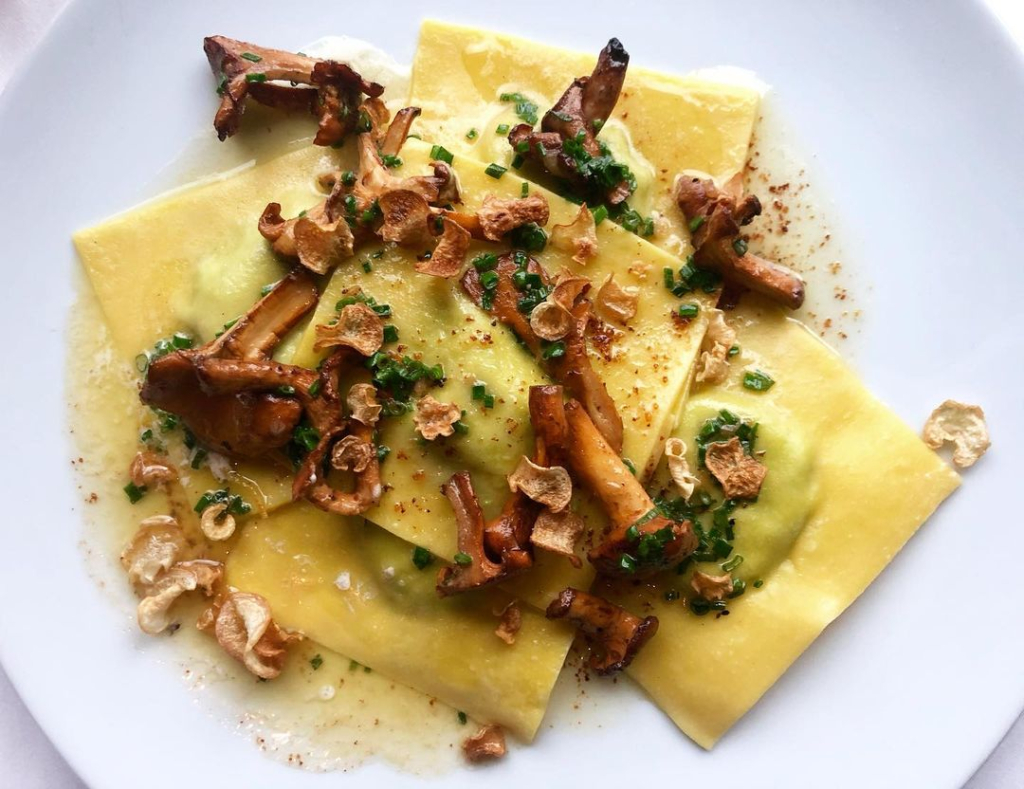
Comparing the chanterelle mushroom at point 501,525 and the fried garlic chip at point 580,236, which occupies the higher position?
the fried garlic chip at point 580,236

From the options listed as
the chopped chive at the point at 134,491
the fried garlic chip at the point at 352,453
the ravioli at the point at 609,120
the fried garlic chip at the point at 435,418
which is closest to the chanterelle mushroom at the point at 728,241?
the ravioli at the point at 609,120

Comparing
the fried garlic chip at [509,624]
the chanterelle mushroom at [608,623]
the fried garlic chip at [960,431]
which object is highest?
the fried garlic chip at [960,431]

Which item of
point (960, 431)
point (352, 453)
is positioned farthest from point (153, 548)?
point (960, 431)

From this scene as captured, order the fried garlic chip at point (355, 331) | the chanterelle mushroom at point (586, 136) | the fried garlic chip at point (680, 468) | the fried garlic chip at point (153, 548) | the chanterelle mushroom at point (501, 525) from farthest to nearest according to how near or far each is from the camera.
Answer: the fried garlic chip at point (153, 548), the chanterelle mushroom at point (586, 136), the fried garlic chip at point (680, 468), the fried garlic chip at point (355, 331), the chanterelle mushroom at point (501, 525)

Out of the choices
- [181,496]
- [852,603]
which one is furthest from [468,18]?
[852,603]

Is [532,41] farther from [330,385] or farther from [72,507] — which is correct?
[72,507]

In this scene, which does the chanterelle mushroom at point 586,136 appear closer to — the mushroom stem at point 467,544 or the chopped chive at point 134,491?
the mushroom stem at point 467,544

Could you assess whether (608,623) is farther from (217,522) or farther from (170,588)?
(170,588)
